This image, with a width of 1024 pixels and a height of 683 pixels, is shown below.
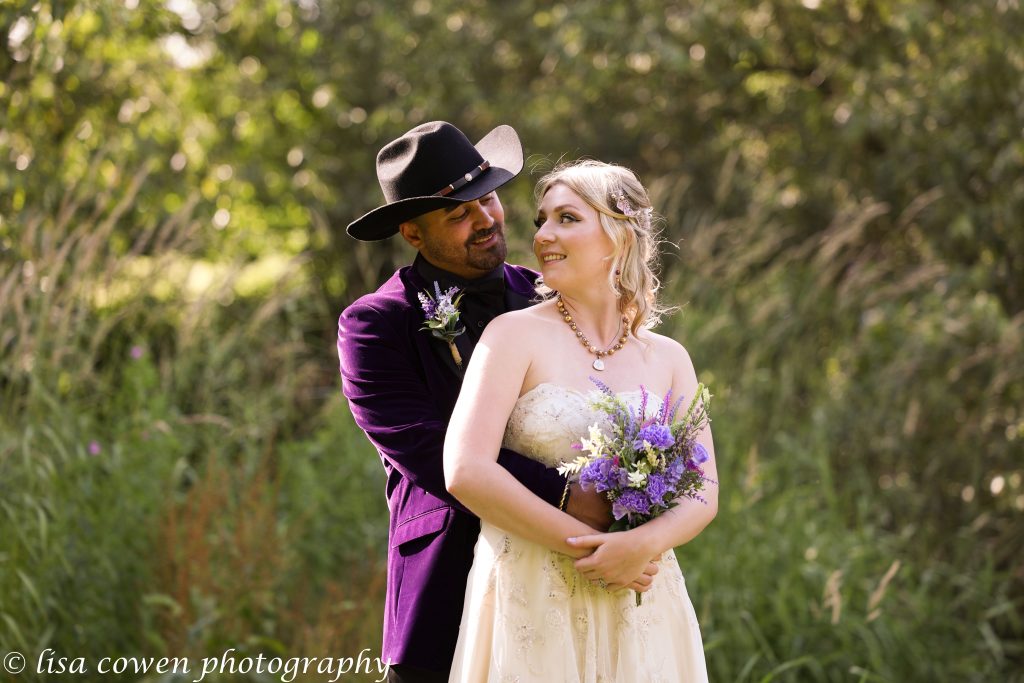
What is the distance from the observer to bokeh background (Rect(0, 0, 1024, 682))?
4355 mm

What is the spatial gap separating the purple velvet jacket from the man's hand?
0.68 feet

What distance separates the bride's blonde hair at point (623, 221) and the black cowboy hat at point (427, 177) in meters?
0.25

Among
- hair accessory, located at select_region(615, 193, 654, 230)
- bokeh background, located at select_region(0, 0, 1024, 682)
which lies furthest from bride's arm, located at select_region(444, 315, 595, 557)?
bokeh background, located at select_region(0, 0, 1024, 682)

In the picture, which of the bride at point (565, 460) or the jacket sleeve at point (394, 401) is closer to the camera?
the bride at point (565, 460)

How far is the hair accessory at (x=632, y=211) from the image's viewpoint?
2.84m

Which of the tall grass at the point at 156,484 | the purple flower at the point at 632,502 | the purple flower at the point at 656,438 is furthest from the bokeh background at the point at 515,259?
the purple flower at the point at 656,438

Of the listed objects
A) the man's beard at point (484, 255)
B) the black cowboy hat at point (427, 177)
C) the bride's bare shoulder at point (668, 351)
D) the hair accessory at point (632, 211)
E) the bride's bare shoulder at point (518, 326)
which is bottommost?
the bride's bare shoulder at point (668, 351)

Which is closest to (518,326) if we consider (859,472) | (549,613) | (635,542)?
(635,542)

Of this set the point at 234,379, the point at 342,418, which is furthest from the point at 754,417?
the point at 234,379

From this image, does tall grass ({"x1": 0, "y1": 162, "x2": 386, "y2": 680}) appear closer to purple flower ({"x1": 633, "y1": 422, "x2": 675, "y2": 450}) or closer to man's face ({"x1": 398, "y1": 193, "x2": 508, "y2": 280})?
man's face ({"x1": 398, "y1": 193, "x2": 508, "y2": 280})

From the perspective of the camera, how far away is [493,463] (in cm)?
258

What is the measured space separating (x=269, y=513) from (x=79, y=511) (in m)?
0.74

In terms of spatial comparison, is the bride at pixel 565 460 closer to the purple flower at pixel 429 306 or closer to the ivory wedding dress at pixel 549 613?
the ivory wedding dress at pixel 549 613

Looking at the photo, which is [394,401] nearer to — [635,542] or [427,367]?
[427,367]
